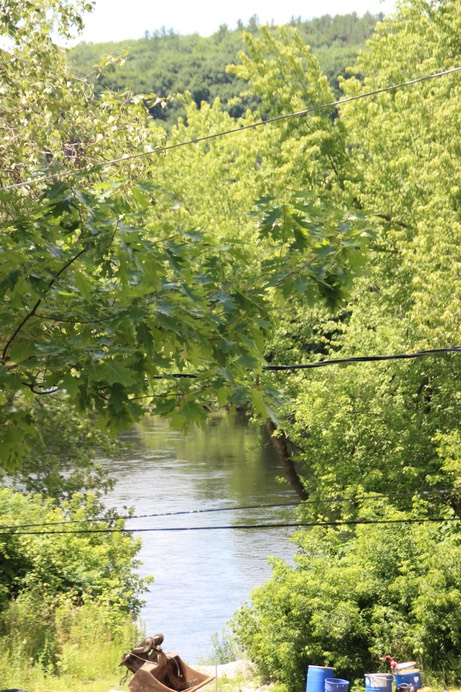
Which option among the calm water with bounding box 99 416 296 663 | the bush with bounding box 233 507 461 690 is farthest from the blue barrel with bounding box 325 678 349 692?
the calm water with bounding box 99 416 296 663

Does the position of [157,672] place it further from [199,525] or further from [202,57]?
[202,57]

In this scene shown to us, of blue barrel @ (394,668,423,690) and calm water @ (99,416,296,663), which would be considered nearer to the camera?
blue barrel @ (394,668,423,690)

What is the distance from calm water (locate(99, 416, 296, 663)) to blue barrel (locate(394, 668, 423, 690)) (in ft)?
16.0

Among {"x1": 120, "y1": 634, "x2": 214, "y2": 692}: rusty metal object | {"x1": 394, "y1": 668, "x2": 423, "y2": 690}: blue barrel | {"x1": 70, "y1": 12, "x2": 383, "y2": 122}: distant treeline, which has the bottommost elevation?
{"x1": 394, "y1": 668, "x2": 423, "y2": 690}: blue barrel

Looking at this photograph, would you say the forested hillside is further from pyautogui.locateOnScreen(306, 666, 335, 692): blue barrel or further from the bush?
pyautogui.locateOnScreen(306, 666, 335, 692): blue barrel

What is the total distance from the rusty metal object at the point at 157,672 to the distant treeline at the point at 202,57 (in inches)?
3463


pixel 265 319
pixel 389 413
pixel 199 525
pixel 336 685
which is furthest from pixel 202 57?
pixel 265 319

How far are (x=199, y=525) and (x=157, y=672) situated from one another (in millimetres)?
16872

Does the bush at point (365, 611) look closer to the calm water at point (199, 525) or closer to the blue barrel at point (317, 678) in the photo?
the blue barrel at point (317, 678)

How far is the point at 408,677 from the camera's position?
36.3 feet

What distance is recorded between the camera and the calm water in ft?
66.8

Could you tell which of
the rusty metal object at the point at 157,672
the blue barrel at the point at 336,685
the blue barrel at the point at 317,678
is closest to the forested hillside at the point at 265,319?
the blue barrel at the point at 317,678

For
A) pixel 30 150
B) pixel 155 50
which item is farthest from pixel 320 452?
pixel 155 50

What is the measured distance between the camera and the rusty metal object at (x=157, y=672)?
1016 cm
